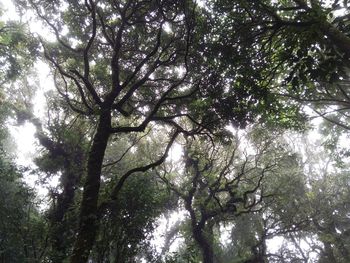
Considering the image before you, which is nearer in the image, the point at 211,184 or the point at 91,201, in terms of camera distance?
the point at 91,201

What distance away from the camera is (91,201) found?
8.77 m

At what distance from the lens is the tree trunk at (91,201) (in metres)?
8.05

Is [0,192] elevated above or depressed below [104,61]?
below

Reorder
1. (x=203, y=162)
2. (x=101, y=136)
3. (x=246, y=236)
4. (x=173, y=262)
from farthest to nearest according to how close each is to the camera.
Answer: (x=246, y=236) → (x=203, y=162) → (x=173, y=262) → (x=101, y=136)

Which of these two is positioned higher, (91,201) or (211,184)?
(211,184)

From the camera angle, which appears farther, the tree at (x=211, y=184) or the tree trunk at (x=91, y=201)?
the tree at (x=211, y=184)

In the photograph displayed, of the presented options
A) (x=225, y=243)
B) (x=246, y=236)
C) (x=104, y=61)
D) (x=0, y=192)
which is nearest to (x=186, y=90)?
(x=104, y=61)

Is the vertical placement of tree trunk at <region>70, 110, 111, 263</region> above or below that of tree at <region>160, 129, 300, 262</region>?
below

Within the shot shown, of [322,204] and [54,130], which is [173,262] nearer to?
[54,130]

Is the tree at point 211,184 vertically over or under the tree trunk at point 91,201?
over

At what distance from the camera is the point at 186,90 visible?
15.2m

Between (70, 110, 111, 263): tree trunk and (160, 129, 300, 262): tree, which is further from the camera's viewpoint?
(160, 129, 300, 262): tree

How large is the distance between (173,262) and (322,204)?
1831 cm

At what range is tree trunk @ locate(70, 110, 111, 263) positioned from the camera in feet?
26.4
